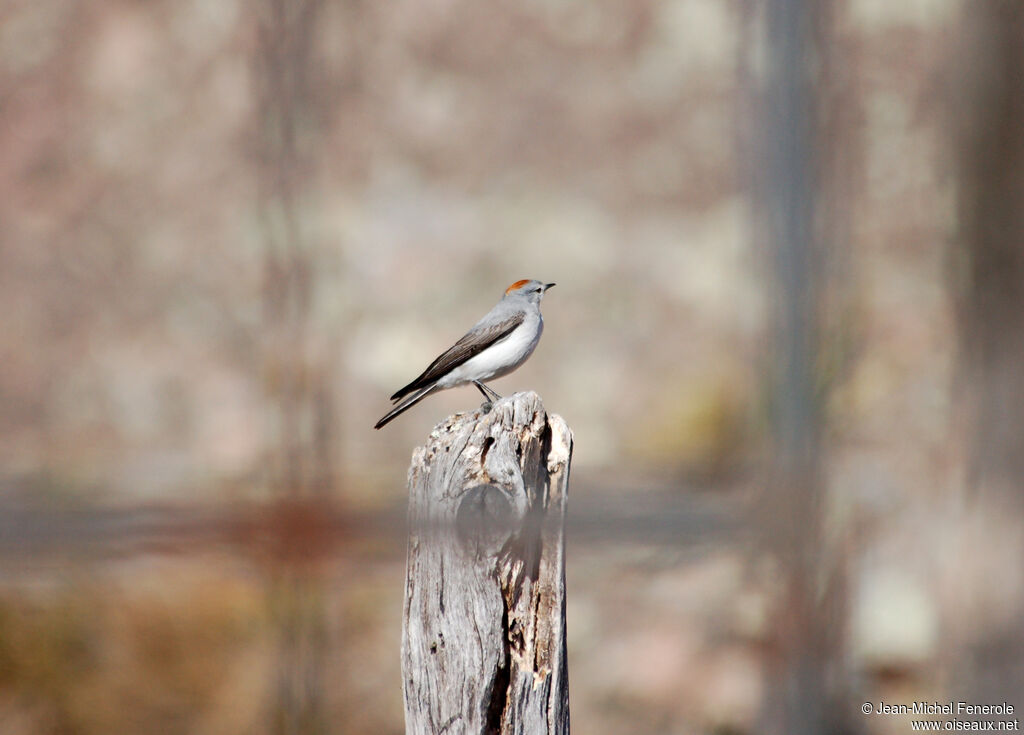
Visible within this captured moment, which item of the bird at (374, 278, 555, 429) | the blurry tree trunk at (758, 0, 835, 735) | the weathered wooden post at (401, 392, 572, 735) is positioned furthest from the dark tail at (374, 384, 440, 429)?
the blurry tree trunk at (758, 0, 835, 735)

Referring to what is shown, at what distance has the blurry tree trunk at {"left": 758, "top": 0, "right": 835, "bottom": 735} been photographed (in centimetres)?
26

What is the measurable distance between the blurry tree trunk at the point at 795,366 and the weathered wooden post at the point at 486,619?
527 mm

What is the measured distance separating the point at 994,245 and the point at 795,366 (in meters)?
0.07

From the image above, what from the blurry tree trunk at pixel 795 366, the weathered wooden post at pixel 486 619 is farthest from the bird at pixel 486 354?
the blurry tree trunk at pixel 795 366

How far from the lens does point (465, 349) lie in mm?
1900

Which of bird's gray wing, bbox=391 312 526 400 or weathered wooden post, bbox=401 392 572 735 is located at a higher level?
bird's gray wing, bbox=391 312 526 400

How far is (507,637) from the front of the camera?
0.89 metres

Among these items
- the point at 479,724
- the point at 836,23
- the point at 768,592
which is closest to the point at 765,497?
the point at 768,592

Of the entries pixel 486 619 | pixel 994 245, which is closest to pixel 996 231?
pixel 994 245

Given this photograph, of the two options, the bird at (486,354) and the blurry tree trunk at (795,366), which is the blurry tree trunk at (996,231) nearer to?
the blurry tree trunk at (795,366)

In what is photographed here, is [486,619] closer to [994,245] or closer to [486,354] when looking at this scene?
[994,245]

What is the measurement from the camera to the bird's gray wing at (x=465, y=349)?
5.92 feet

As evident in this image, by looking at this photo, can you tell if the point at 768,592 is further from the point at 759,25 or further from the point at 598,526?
the point at 759,25

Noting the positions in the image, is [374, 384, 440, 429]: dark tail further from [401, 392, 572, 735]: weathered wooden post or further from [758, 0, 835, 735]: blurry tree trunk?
[758, 0, 835, 735]: blurry tree trunk
